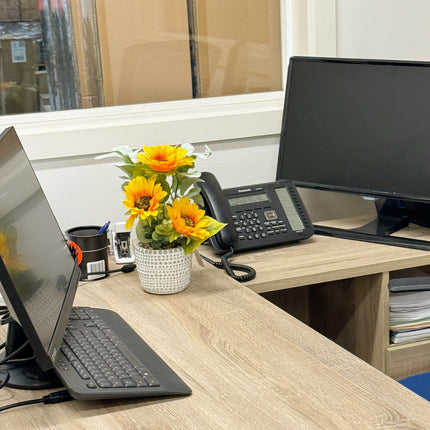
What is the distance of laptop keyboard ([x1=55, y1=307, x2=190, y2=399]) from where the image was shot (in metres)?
1.23

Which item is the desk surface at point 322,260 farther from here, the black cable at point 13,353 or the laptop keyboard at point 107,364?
the black cable at point 13,353

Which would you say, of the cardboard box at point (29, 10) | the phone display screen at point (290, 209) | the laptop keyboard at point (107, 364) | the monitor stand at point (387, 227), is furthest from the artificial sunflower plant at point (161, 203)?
the cardboard box at point (29, 10)

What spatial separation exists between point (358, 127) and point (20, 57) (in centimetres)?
102

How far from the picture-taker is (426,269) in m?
2.33

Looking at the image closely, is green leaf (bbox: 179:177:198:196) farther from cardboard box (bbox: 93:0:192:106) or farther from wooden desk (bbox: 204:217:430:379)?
cardboard box (bbox: 93:0:192:106)

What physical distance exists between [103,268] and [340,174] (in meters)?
→ 0.80

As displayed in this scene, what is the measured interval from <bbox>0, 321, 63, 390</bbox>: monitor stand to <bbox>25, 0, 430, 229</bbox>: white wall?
0.94 metres

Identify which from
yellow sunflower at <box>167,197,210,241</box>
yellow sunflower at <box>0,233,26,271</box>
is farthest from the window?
yellow sunflower at <box>0,233,26,271</box>

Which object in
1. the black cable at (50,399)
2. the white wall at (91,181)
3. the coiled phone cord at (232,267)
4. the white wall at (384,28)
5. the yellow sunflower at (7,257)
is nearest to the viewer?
the yellow sunflower at (7,257)

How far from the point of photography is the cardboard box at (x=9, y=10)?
224cm

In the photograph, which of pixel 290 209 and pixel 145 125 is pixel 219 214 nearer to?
pixel 290 209

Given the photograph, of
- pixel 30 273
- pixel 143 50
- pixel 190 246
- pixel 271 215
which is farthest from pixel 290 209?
pixel 30 273

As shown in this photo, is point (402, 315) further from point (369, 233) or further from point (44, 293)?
point (44, 293)

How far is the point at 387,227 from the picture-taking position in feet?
7.42
